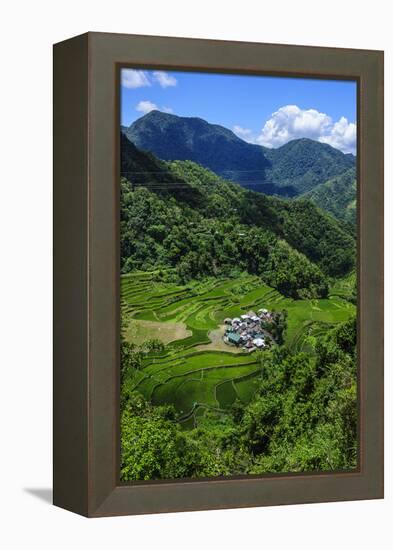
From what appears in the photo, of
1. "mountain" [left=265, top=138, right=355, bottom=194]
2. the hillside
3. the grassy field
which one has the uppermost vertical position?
"mountain" [left=265, top=138, right=355, bottom=194]

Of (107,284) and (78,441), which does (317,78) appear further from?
(78,441)

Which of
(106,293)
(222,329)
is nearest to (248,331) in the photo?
(222,329)

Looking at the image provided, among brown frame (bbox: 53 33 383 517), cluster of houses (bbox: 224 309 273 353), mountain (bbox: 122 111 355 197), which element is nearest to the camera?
brown frame (bbox: 53 33 383 517)

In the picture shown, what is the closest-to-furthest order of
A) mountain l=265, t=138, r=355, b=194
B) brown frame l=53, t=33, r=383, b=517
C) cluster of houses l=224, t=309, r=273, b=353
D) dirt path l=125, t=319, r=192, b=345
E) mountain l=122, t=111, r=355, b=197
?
brown frame l=53, t=33, r=383, b=517, dirt path l=125, t=319, r=192, b=345, mountain l=122, t=111, r=355, b=197, cluster of houses l=224, t=309, r=273, b=353, mountain l=265, t=138, r=355, b=194

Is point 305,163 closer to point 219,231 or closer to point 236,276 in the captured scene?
point 219,231

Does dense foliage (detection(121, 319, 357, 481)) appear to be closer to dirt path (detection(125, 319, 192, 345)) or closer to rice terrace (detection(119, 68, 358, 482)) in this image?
rice terrace (detection(119, 68, 358, 482))

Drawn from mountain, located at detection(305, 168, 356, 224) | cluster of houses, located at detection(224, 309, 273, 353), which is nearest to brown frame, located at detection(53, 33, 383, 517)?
mountain, located at detection(305, 168, 356, 224)

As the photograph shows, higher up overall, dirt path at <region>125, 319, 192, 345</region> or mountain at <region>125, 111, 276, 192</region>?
mountain at <region>125, 111, 276, 192</region>

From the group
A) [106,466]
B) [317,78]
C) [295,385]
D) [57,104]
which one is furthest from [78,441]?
[317,78]

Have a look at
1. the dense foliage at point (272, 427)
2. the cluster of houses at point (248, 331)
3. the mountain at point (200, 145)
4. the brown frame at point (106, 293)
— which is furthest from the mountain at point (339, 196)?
the cluster of houses at point (248, 331)
